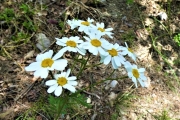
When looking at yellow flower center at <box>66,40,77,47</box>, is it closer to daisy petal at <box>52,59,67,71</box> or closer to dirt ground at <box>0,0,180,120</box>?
daisy petal at <box>52,59,67,71</box>

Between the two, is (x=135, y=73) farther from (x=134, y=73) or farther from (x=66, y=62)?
(x=66, y=62)

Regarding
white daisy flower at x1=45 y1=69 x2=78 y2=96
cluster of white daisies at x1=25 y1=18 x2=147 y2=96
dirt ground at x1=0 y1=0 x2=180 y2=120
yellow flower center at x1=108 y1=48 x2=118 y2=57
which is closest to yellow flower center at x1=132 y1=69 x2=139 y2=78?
cluster of white daisies at x1=25 y1=18 x2=147 y2=96

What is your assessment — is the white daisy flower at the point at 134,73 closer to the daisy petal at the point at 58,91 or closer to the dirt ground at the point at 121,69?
the daisy petal at the point at 58,91

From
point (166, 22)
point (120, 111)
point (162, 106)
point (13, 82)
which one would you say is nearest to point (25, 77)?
point (13, 82)

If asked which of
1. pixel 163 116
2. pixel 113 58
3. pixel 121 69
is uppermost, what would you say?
pixel 113 58

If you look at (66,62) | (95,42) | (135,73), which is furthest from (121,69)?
(66,62)

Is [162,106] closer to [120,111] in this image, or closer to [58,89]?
[120,111]
